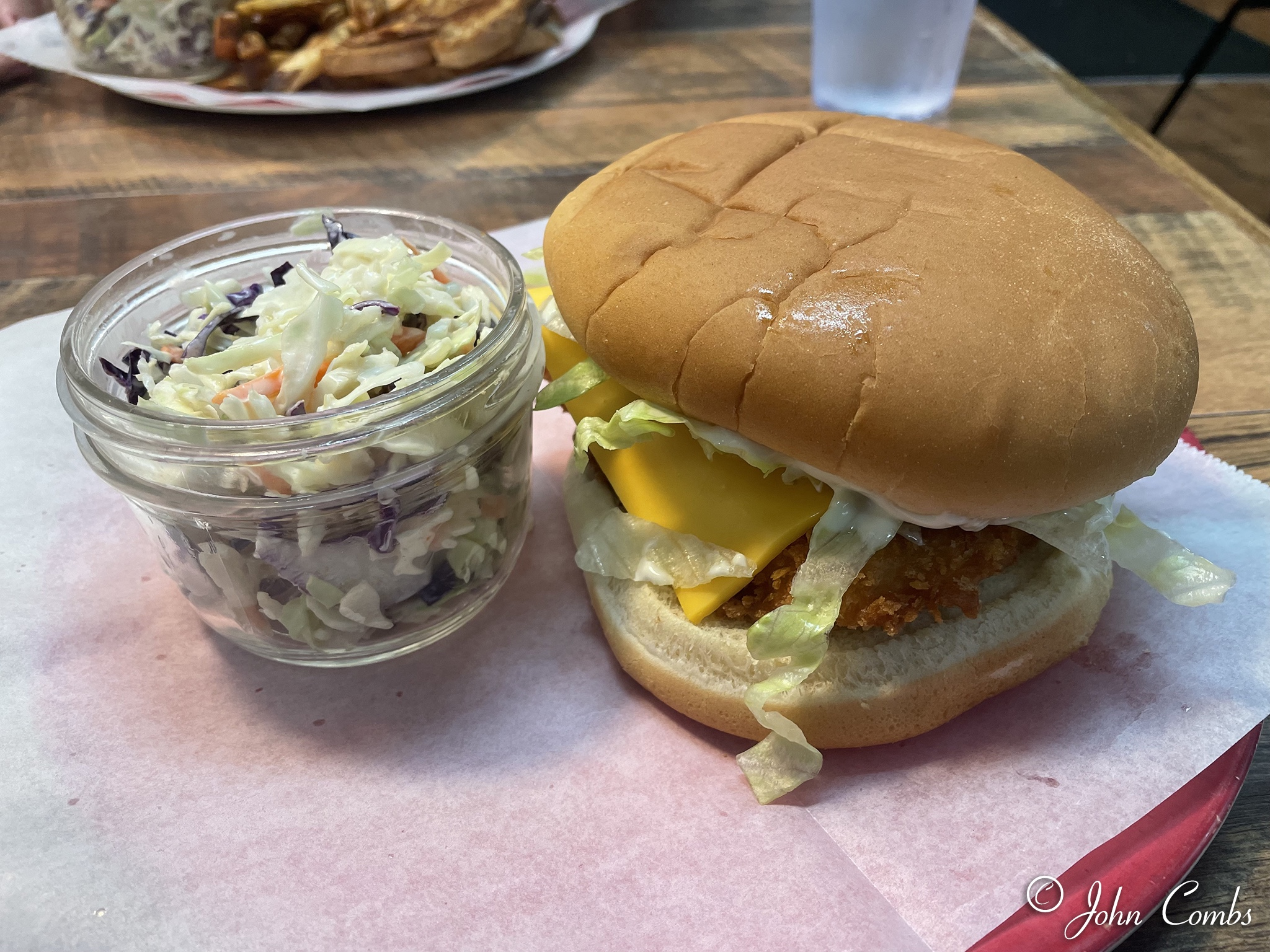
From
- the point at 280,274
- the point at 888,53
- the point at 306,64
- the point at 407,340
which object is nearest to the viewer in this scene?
the point at 407,340

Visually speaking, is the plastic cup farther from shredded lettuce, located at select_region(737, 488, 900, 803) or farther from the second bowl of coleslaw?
shredded lettuce, located at select_region(737, 488, 900, 803)

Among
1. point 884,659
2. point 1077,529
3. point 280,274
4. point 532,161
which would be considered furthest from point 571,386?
point 532,161

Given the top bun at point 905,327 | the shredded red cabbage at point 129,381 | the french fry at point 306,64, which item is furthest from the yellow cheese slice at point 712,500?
the french fry at point 306,64

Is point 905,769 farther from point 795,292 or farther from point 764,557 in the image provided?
point 795,292

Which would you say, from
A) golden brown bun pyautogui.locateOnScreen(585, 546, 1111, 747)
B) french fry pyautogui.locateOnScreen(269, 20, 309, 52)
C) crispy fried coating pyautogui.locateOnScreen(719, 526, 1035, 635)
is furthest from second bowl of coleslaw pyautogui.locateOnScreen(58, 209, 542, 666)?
Answer: french fry pyautogui.locateOnScreen(269, 20, 309, 52)

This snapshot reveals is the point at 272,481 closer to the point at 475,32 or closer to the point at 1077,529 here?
the point at 1077,529

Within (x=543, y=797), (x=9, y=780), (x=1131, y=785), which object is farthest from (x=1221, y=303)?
(x=9, y=780)
